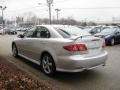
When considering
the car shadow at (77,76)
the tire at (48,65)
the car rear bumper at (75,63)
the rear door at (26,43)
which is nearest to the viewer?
the car rear bumper at (75,63)

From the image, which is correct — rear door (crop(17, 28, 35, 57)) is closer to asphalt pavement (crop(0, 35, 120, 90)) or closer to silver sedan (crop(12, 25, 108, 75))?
silver sedan (crop(12, 25, 108, 75))

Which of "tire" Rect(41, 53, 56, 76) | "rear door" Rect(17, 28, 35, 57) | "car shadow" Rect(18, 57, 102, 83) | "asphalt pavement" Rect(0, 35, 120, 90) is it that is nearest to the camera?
"asphalt pavement" Rect(0, 35, 120, 90)

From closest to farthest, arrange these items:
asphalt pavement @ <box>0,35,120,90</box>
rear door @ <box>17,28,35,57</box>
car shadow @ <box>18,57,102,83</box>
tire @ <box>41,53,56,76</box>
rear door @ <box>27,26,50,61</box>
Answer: asphalt pavement @ <box>0,35,120,90</box> → car shadow @ <box>18,57,102,83</box> → tire @ <box>41,53,56,76</box> → rear door @ <box>27,26,50,61</box> → rear door @ <box>17,28,35,57</box>

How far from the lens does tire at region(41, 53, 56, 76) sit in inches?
244

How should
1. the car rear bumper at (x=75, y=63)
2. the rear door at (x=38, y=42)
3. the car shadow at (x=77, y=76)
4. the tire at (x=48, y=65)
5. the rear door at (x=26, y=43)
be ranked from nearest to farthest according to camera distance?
the car rear bumper at (x=75, y=63) < the car shadow at (x=77, y=76) < the tire at (x=48, y=65) < the rear door at (x=38, y=42) < the rear door at (x=26, y=43)

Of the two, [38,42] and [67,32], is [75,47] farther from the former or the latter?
[38,42]

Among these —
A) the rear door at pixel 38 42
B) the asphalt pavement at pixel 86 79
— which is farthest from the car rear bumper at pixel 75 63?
the rear door at pixel 38 42

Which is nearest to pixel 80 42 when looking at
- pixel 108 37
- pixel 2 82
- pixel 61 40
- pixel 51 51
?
pixel 61 40

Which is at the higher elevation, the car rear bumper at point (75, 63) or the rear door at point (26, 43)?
the rear door at point (26, 43)

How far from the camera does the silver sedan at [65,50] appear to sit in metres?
5.67

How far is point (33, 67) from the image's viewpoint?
299 inches

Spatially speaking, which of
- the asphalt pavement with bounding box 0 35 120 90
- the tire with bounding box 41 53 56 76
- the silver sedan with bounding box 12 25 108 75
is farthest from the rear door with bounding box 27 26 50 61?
the asphalt pavement with bounding box 0 35 120 90

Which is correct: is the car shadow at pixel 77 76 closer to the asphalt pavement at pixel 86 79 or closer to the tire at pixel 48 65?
the asphalt pavement at pixel 86 79

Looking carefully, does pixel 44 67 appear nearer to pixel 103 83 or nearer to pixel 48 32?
pixel 48 32
